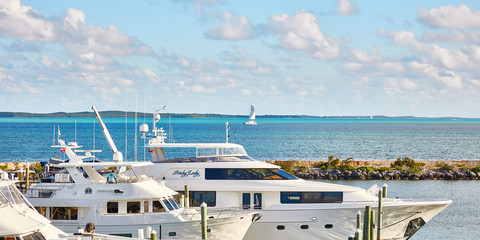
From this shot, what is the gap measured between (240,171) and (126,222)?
552 centimetres

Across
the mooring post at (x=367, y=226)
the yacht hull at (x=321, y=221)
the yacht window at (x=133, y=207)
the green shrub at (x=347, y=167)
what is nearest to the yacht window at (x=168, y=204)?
the yacht window at (x=133, y=207)

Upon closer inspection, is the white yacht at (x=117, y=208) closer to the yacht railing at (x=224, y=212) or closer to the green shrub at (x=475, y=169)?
the yacht railing at (x=224, y=212)

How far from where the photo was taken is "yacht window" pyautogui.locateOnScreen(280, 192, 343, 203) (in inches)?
1041

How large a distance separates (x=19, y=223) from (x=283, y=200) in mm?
11747

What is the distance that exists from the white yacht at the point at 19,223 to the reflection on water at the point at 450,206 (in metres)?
17.7

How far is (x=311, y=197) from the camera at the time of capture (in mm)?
26500

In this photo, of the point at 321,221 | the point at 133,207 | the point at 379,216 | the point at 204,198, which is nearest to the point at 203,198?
the point at 204,198

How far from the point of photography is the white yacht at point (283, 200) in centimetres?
2581

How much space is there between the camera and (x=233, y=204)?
26625mm

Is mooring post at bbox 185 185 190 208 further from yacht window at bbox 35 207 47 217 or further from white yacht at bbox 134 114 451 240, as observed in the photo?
yacht window at bbox 35 207 47 217

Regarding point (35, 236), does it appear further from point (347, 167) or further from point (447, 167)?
point (447, 167)

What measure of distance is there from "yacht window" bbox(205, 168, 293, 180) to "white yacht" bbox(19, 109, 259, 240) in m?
3.05

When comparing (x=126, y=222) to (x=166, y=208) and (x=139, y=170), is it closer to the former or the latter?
(x=166, y=208)

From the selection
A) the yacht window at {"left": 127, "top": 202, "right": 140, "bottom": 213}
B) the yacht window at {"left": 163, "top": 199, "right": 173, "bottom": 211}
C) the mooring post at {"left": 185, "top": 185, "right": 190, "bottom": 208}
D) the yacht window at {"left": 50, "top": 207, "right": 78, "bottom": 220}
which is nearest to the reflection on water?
the mooring post at {"left": 185, "top": 185, "right": 190, "bottom": 208}
